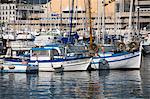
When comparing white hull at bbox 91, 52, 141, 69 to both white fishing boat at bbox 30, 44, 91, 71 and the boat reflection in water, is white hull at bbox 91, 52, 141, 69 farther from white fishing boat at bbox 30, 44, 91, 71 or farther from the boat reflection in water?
the boat reflection in water

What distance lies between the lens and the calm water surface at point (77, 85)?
34000 mm

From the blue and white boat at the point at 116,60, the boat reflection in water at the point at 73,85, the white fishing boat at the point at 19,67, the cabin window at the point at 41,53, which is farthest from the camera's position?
the blue and white boat at the point at 116,60

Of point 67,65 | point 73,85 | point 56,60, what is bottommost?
point 73,85

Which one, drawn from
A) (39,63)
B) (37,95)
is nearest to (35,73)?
→ (39,63)

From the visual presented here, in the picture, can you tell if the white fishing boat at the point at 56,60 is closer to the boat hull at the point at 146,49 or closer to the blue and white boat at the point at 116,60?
the blue and white boat at the point at 116,60

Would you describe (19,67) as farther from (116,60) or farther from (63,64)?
(116,60)

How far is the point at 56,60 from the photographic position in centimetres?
4959

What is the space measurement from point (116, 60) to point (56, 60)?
612 centimetres

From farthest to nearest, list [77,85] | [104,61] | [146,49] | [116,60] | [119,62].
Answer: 1. [146,49]
2. [119,62]
3. [116,60]
4. [104,61]
5. [77,85]

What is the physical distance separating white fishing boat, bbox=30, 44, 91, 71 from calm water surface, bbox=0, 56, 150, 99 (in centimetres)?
116

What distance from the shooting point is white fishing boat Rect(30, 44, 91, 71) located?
1954 inches

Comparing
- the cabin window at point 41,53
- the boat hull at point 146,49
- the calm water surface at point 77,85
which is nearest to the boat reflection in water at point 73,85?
the calm water surface at point 77,85

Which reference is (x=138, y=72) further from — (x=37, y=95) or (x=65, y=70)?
(x=37, y=95)

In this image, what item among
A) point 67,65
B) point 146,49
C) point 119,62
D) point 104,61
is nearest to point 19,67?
point 67,65
